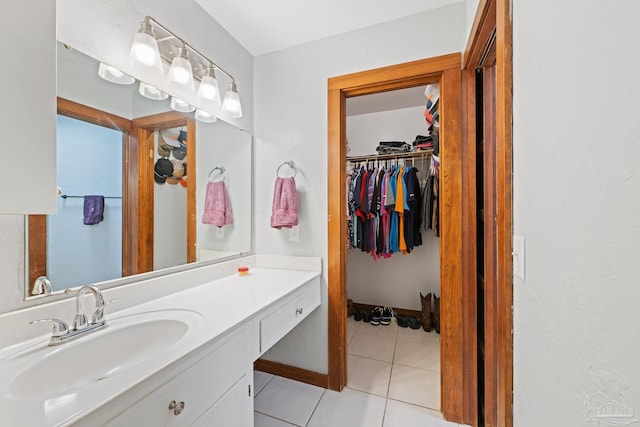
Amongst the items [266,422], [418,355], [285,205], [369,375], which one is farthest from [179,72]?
[418,355]

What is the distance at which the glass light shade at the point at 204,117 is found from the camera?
1520 millimetres

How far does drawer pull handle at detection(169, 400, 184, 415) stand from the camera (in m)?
0.70

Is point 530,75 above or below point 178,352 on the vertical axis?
above

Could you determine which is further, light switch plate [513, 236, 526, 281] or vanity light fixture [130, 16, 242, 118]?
vanity light fixture [130, 16, 242, 118]

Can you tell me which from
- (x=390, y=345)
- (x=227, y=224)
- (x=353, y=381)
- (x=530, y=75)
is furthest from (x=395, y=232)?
(x=530, y=75)

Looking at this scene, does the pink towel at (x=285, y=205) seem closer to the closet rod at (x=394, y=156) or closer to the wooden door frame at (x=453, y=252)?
the wooden door frame at (x=453, y=252)

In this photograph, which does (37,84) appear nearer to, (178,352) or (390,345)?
(178,352)

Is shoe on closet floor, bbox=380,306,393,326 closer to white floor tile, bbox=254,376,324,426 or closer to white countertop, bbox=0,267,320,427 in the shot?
white floor tile, bbox=254,376,324,426

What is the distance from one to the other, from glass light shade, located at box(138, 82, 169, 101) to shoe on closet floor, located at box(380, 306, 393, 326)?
2.70 meters

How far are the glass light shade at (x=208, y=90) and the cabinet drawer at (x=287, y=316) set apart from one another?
1248 mm

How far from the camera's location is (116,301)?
1.05 meters

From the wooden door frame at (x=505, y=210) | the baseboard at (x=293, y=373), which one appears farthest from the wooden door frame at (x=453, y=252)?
the baseboard at (x=293, y=373)

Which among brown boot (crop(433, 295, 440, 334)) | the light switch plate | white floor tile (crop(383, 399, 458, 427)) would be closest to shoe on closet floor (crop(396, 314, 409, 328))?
brown boot (crop(433, 295, 440, 334))

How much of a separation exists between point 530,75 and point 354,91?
4.05ft
